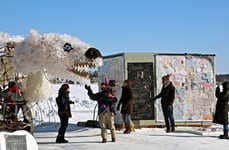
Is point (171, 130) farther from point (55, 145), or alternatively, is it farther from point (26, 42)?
point (26, 42)

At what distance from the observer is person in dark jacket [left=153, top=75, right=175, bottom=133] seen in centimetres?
1584

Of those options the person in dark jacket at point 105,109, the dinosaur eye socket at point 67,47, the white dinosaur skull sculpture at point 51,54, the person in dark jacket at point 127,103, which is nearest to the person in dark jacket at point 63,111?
the person in dark jacket at point 105,109

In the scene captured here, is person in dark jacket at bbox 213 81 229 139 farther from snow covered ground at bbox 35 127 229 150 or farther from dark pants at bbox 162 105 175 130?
dark pants at bbox 162 105 175 130

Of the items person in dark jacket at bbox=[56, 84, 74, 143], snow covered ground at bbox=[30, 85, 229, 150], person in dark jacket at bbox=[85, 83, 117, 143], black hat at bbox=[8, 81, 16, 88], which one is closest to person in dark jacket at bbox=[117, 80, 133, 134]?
snow covered ground at bbox=[30, 85, 229, 150]

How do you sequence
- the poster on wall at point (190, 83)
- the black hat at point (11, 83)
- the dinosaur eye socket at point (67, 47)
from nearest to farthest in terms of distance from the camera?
the black hat at point (11, 83) → the dinosaur eye socket at point (67, 47) → the poster on wall at point (190, 83)

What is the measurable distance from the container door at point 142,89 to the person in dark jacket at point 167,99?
1144mm

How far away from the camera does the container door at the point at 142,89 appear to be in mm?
17078

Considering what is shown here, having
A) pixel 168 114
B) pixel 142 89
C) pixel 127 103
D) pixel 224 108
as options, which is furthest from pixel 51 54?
pixel 142 89

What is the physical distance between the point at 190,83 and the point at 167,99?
2110 millimetres

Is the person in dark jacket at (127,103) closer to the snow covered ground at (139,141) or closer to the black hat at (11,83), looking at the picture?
the snow covered ground at (139,141)

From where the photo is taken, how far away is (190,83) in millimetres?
17781

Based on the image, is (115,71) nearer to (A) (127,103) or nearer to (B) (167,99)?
(A) (127,103)

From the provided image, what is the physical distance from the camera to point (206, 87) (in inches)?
706

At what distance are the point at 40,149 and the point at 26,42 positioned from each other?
248 centimetres
